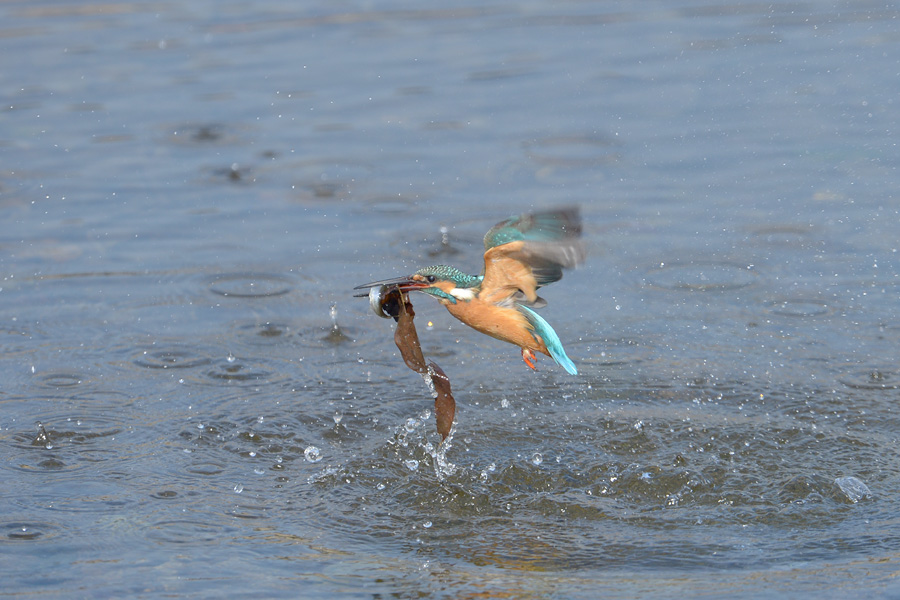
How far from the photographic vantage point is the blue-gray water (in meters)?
4.27

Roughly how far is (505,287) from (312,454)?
1.14 m

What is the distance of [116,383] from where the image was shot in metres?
5.79

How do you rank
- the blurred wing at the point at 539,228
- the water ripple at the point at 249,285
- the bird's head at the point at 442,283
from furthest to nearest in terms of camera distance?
1. the water ripple at the point at 249,285
2. the bird's head at the point at 442,283
3. the blurred wing at the point at 539,228

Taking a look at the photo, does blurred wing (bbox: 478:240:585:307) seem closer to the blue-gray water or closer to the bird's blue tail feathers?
the bird's blue tail feathers

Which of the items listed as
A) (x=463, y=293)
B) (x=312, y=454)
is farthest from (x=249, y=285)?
(x=463, y=293)

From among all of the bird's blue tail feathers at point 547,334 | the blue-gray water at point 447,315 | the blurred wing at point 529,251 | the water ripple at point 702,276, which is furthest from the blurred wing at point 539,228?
the water ripple at point 702,276

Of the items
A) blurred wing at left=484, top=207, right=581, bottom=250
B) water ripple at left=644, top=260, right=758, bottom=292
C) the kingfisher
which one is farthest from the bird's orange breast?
water ripple at left=644, top=260, right=758, bottom=292

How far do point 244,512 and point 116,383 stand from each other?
1554 mm

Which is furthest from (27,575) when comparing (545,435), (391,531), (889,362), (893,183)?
(893,183)

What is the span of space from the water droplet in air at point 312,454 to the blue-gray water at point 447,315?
48 mm

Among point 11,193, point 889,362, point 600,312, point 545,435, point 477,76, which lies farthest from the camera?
point 477,76

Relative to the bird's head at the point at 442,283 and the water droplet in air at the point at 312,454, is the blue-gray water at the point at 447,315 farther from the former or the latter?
the bird's head at the point at 442,283

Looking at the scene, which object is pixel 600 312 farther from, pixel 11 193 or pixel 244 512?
pixel 11 193

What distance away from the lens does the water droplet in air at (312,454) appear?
4.99m
